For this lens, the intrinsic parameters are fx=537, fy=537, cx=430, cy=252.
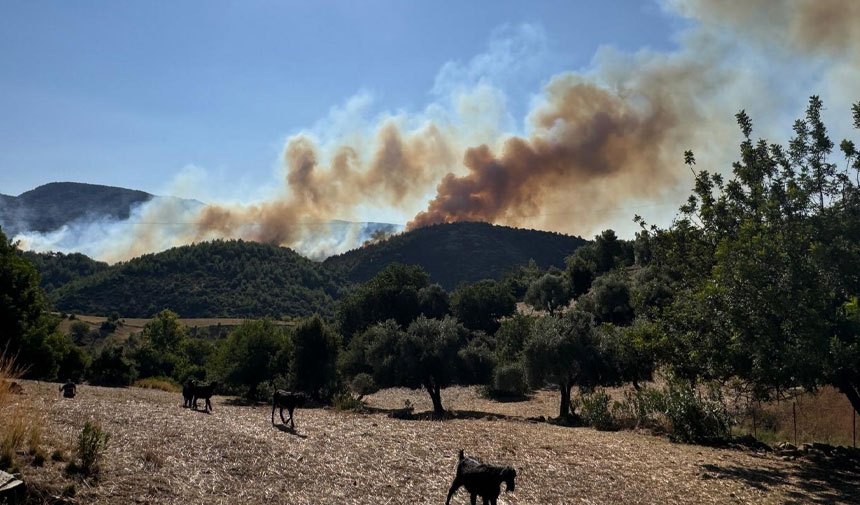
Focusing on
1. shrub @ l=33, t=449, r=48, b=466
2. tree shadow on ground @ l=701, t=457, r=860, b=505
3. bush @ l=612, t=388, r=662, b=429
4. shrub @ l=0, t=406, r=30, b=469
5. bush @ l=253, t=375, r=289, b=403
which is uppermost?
shrub @ l=0, t=406, r=30, b=469

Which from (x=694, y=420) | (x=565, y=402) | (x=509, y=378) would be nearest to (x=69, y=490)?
(x=694, y=420)

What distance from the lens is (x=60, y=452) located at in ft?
36.7

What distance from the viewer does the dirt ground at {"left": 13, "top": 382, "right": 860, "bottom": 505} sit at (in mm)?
12195

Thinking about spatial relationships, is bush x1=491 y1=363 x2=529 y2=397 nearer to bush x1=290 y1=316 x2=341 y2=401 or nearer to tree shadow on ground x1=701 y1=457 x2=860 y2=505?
bush x1=290 y1=316 x2=341 y2=401

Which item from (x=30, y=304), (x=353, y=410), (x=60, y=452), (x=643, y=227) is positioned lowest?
(x=353, y=410)

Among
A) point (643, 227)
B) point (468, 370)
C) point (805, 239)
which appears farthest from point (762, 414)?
point (468, 370)

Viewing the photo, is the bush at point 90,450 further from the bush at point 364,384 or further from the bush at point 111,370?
the bush at point 111,370

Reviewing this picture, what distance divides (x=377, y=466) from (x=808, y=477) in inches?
582

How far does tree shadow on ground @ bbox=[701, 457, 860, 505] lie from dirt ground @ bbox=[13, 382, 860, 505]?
5 centimetres

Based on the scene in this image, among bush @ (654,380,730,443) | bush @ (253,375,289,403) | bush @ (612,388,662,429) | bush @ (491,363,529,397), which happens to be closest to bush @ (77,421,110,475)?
bush @ (654,380,730,443)

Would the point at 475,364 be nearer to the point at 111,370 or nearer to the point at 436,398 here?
the point at 436,398

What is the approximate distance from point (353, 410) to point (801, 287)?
1047 inches

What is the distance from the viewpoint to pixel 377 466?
16266 millimetres

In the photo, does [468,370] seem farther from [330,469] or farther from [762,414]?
[330,469]
